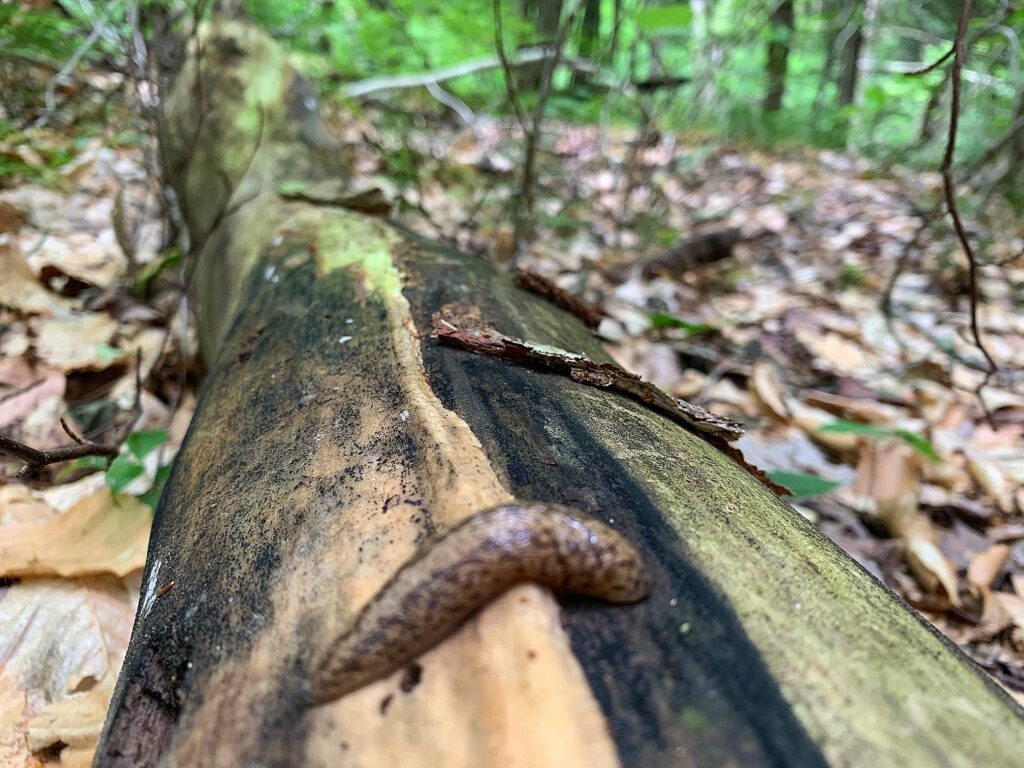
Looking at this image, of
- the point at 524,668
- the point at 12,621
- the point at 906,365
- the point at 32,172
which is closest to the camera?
the point at 524,668

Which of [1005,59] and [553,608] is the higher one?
[1005,59]

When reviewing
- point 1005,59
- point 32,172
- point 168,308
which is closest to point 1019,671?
point 168,308

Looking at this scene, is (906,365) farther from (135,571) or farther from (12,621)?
(12,621)

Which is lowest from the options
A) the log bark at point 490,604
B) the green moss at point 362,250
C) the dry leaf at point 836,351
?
the dry leaf at point 836,351

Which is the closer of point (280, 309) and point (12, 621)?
point (12, 621)

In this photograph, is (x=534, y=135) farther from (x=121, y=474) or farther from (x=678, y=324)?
(x=121, y=474)

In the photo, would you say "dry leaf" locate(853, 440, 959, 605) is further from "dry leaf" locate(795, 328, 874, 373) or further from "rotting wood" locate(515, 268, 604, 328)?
"rotting wood" locate(515, 268, 604, 328)

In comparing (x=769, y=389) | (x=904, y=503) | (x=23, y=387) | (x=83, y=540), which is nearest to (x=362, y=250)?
(x=83, y=540)

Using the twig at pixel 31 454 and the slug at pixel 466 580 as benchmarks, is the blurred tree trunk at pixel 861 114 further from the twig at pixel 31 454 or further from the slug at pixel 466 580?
the twig at pixel 31 454

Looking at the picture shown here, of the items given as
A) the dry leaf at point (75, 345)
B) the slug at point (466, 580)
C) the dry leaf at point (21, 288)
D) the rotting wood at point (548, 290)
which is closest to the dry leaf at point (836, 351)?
the rotting wood at point (548, 290)
